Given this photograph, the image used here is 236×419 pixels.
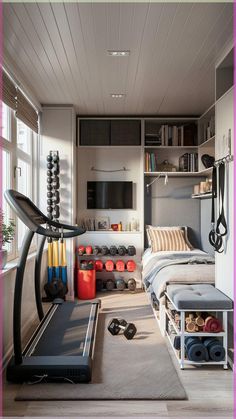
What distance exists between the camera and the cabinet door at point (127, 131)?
6031 millimetres

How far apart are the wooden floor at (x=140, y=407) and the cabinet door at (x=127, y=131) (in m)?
4.12

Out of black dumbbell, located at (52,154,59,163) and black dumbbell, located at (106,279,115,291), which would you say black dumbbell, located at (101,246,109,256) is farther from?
black dumbbell, located at (52,154,59,163)

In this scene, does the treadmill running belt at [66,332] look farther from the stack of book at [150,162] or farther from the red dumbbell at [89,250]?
the stack of book at [150,162]

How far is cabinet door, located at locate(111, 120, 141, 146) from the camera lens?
6.03 m

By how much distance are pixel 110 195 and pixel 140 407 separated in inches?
156

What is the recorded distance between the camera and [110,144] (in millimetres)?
6066

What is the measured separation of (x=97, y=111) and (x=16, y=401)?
14.2ft

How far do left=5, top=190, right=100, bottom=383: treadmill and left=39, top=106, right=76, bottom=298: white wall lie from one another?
1.57 metres

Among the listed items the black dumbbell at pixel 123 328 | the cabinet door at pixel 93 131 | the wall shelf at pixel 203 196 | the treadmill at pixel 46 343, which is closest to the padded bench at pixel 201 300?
the black dumbbell at pixel 123 328

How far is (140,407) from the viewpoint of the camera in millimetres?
2418

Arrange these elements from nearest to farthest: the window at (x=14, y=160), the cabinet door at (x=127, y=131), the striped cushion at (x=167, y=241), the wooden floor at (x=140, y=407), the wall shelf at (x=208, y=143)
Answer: the wooden floor at (x=140, y=407) < the window at (x=14, y=160) < the wall shelf at (x=208, y=143) < the striped cushion at (x=167, y=241) < the cabinet door at (x=127, y=131)

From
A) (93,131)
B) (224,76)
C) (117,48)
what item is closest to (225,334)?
(224,76)

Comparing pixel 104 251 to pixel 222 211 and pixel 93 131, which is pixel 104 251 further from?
pixel 222 211

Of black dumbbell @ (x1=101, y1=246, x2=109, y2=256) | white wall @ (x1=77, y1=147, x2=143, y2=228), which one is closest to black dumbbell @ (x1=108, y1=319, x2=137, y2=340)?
black dumbbell @ (x1=101, y1=246, x2=109, y2=256)
